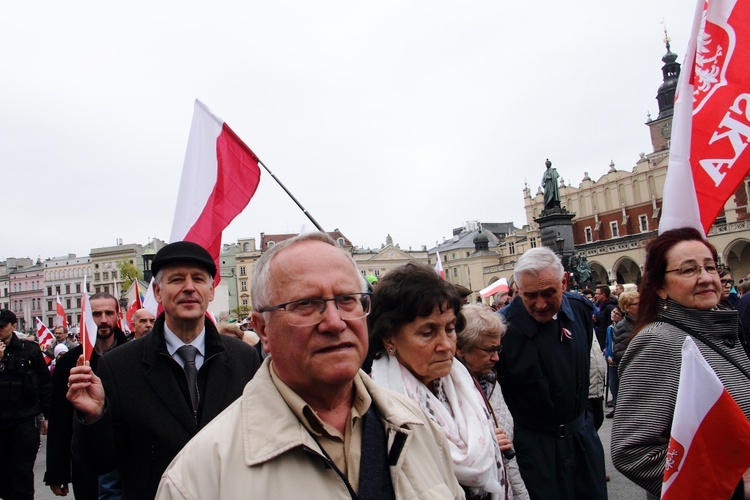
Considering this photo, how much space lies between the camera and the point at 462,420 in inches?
111

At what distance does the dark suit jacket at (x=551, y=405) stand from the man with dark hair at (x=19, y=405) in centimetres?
475

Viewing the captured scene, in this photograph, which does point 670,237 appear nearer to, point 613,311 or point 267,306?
point 267,306

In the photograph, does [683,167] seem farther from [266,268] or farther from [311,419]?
[311,419]

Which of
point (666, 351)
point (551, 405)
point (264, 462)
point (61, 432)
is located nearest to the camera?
point (264, 462)

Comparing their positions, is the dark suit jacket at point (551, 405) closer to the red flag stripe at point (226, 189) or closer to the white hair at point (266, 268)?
the white hair at point (266, 268)

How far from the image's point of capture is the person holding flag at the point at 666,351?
2525 millimetres

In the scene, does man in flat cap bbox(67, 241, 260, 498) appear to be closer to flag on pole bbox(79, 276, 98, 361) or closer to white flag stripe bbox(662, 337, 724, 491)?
flag on pole bbox(79, 276, 98, 361)

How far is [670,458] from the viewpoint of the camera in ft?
7.40

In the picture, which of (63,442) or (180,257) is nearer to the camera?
(180,257)

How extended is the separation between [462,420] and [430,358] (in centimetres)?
33

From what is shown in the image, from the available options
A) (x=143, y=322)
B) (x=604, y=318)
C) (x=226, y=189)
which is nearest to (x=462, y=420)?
(x=226, y=189)

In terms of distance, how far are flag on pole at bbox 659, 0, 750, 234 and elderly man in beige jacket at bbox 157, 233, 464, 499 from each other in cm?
269

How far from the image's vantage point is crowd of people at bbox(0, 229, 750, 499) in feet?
5.51

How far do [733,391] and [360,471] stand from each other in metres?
1.86
